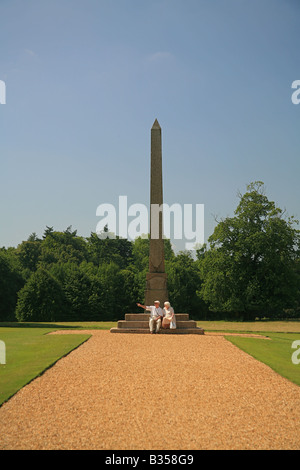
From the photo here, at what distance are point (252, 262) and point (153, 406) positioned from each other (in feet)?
106

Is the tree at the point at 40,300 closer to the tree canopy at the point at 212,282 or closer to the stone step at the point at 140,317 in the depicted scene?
the tree canopy at the point at 212,282

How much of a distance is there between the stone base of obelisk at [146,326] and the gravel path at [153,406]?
596 centimetres

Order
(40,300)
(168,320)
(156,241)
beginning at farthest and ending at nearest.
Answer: (40,300), (156,241), (168,320)

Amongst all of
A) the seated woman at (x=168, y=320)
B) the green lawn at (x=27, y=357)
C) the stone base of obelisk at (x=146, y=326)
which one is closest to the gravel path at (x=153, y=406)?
the green lawn at (x=27, y=357)

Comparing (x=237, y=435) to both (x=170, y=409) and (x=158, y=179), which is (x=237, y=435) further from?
(x=158, y=179)

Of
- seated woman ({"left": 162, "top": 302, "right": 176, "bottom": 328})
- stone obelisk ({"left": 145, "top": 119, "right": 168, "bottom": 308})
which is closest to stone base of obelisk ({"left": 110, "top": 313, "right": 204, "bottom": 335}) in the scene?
seated woman ({"left": 162, "top": 302, "right": 176, "bottom": 328})

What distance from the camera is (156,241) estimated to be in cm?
1977

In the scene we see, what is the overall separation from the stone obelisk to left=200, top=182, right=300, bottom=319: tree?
18256mm

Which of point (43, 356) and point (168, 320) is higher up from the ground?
point (168, 320)

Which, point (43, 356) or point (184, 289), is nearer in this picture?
point (43, 356)

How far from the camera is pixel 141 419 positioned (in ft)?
20.6

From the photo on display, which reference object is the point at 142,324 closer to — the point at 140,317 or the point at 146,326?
the point at 146,326

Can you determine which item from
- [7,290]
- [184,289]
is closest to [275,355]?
[7,290]

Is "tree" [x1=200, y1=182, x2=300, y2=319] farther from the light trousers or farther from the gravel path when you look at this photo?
the gravel path
